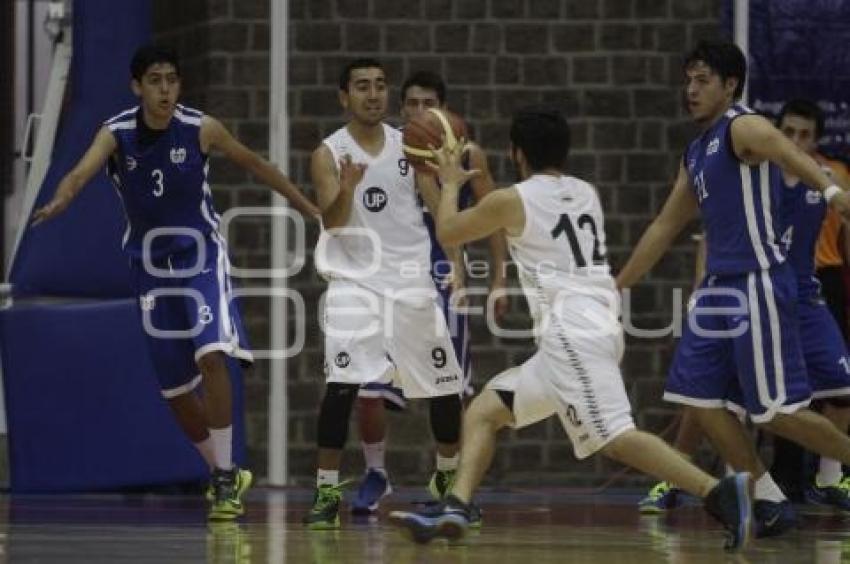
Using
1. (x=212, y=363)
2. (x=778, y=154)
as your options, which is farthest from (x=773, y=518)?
(x=212, y=363)

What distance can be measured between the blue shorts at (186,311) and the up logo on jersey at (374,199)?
0.83 metres

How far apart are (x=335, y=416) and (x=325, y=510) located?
1.97ft

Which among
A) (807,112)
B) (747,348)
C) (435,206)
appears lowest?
(747,348)

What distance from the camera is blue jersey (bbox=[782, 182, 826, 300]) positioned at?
14.2 metres

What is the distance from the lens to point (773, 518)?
40.3 ft

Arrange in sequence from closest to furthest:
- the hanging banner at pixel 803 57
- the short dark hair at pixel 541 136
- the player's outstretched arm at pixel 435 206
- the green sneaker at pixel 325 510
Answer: the short dark hair at pixel 541 136 < the green sneaker at pixel 325 510 < the player's outstretched arm at pixel 435 206 < the hanging banner at pixel 803 57

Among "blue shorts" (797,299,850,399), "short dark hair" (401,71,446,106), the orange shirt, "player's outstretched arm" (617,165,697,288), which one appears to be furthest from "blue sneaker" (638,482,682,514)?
"short dark hair" (401,71,446,106)

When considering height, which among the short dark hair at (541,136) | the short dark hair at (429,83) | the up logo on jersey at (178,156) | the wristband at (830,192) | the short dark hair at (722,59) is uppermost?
the short dark hair at (722,59)

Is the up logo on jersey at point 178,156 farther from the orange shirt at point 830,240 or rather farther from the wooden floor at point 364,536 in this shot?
the orange shirt at point 830,240

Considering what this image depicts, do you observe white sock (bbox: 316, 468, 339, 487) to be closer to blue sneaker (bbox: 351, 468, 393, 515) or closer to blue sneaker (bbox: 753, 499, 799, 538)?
blue sneaker (bbox: 351, 468, 393, 515)

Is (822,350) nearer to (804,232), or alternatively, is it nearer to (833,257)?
(804,232)

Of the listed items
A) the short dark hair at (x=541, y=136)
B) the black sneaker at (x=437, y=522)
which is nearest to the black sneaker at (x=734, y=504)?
the black sneaker at (x=437, y=522)

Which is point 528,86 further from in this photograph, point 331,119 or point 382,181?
point 382,181

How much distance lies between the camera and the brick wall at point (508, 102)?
57.2 feet
